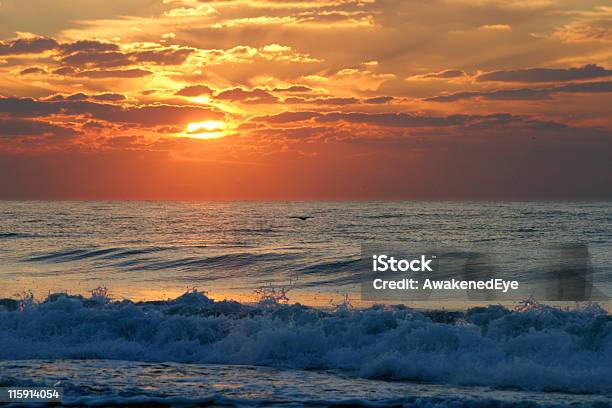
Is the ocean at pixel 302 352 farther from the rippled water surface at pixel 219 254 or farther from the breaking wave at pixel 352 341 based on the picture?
the rippled water surface at pixel 219 254

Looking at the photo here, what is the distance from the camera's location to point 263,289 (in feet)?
87.0

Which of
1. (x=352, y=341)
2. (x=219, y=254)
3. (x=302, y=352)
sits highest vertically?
(x=219, y=254)

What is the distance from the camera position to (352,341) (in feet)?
50.6

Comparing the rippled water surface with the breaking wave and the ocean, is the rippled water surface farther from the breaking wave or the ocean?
the breaking wave

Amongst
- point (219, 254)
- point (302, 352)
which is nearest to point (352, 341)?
point (302, 352)

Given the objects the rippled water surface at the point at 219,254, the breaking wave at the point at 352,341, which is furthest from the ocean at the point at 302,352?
the rippled water surface at the point at 219,254

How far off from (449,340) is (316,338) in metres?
3.23

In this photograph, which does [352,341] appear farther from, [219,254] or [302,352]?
[219,254]

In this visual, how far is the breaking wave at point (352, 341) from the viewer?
13469mm

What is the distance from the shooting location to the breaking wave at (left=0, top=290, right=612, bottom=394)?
13469mm

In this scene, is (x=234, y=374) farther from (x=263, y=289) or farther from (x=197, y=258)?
(x=197, y=258)

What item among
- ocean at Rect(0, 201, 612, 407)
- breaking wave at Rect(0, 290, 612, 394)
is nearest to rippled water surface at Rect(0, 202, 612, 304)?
ocean at Rect(0, 201, 612, 407)

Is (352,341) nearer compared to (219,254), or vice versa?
(352,341)

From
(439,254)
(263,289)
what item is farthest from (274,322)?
(439,254)
